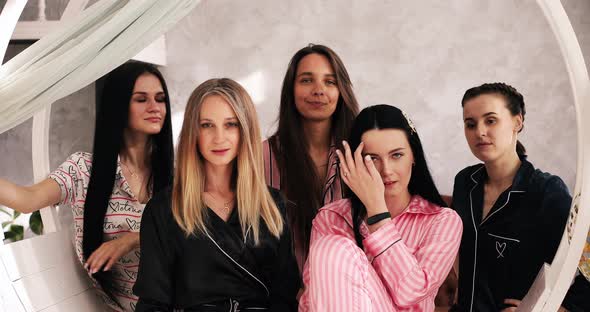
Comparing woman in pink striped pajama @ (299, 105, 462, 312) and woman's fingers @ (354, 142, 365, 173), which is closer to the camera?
woman in pink striped pajama @ (299, 105, 462, 312)

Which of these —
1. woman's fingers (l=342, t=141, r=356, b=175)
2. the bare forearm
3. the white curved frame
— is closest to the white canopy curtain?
the white curved frame

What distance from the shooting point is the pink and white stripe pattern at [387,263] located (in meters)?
1.67

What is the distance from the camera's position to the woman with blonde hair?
1.86 metres

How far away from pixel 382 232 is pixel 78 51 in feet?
3.23

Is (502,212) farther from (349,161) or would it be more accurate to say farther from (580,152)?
(349,161)

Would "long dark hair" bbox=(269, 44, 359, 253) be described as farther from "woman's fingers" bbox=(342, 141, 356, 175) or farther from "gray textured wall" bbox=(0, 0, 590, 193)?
"gray textured wall" bbox=(0, 0, 590, 193)

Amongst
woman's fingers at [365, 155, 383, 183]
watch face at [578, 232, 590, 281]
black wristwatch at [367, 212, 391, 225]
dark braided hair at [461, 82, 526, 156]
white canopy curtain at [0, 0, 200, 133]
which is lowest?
watch face at [578, 232, 590, 281]

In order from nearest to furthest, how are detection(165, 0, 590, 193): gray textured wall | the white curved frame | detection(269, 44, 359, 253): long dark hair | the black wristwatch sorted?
the white curved frame < the black wristwatch < detection(269, 44, 359, 253): long dark hair < detection(165, 0, 590, 193): gray textured wall

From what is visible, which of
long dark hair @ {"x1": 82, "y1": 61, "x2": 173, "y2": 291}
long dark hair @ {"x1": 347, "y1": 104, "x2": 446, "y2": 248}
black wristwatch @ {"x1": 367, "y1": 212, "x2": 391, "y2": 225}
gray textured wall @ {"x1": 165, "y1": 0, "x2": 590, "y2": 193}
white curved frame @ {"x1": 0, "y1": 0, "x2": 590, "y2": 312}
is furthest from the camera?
gray textured wall @ {"x1": 165, "y1": 0, "x2": 590, "y2": 193}

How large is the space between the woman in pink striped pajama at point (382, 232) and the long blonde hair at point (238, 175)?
0.67 feet

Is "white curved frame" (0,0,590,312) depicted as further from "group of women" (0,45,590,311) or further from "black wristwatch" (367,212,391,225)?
"black wristwatch" (367,212,391,225)

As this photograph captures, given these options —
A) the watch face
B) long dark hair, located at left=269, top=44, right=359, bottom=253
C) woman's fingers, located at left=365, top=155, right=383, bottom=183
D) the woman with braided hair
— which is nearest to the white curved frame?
the watch face

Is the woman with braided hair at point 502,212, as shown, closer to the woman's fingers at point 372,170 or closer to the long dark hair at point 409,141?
the long dark hair at point 409,141

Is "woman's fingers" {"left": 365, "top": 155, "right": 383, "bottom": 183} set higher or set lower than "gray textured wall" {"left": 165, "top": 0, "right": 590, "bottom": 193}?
lower
